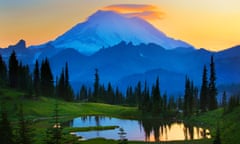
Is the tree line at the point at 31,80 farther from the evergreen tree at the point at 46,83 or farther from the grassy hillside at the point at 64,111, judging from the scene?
the grassy hillside at the point at 64,111

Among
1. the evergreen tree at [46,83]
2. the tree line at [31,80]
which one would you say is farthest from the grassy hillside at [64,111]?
the evergreen tree at [46,83]

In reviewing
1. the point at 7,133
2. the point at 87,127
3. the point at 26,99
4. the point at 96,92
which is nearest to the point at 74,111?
the point at 26,99

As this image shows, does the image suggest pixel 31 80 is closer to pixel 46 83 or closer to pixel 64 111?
pixel 46 83

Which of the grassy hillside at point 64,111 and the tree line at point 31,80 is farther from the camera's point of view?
the tree line at point 31,80

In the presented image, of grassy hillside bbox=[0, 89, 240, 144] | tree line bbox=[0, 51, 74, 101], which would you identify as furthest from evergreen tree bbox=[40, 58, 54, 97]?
grassy hillside bbox=[0, 89, 240, 144]

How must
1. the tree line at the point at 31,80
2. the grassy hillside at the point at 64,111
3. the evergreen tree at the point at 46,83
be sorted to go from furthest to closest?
1. the evergreen tree at the point at 46,83
2. the tree line at the point at 31,80
3. the grassy hillside at the point at 64,111

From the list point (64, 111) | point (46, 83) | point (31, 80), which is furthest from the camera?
point (46, 83)

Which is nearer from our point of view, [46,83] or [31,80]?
[31,80]

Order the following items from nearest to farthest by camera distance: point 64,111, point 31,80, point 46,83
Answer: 1. point 64,111
2. point 31,80
3. point 46,83

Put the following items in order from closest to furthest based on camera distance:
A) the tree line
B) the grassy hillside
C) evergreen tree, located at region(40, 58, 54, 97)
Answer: the grassy hillside
the tree line
evergreen tree, located at region(40, 58, 54, 97)

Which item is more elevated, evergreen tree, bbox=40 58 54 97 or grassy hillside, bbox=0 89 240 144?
evergreen tree, bbox=40 58 54 97

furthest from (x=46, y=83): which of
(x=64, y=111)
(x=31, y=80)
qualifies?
(x=64, y=111)

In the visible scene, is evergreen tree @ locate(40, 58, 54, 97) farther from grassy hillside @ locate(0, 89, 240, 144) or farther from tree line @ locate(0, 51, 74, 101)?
grassy hillside @ locate(0, 89, 240, 144)

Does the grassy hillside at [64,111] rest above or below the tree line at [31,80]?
below
